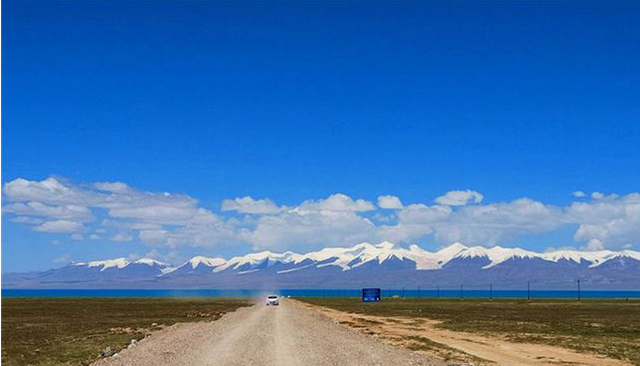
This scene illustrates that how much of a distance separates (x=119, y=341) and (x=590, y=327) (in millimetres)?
46607

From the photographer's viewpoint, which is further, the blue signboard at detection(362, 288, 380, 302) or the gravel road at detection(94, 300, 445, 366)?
the blue signboard at detection(362, 288, 380, 302)

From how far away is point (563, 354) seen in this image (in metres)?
41.5

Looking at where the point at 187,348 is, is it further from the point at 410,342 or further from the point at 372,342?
the point at 410,342

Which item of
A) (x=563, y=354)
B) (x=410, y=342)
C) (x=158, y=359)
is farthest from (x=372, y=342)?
(x=158, y=359)

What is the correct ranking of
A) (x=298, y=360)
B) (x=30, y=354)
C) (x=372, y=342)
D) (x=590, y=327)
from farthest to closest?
(x=590, y=327) < (x=372, y=342) < (x=30, y=354) < (x=298, y=360)

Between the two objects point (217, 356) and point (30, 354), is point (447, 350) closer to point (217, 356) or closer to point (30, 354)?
point (217, 356)

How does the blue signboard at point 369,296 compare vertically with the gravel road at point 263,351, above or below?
below

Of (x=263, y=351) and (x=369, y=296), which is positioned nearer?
(x=263, y=351)

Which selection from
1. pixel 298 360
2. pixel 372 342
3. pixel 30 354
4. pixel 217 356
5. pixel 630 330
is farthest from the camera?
pixel 630 330

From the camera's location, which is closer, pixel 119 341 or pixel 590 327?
pixel 119 341

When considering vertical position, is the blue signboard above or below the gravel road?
below

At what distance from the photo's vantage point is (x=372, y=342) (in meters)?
44.7

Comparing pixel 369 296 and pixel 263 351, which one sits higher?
pixel 263 351

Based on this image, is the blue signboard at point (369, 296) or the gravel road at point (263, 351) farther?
the blue signboard at point (369, 296)
